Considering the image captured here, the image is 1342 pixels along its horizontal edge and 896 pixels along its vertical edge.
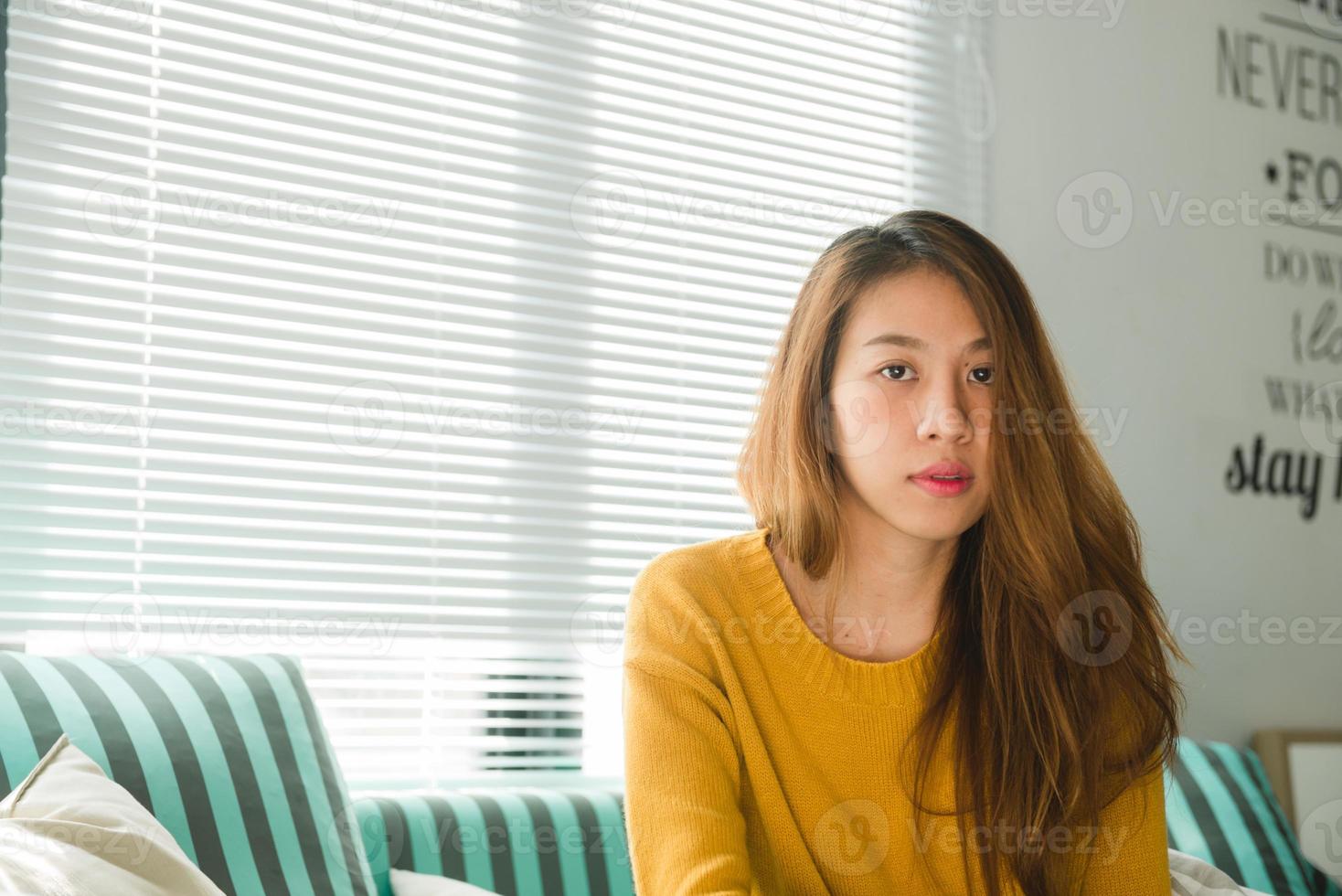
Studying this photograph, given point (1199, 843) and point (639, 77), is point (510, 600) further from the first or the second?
point (1199, 843)

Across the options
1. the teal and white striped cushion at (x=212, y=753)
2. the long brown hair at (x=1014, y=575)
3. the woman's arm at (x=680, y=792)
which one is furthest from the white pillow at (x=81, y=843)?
the long brown hair at (x=1014, y=575)

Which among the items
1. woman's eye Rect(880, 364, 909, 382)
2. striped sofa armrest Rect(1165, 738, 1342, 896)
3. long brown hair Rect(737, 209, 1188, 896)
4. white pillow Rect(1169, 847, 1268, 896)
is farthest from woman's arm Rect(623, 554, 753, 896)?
striped sofa armrest Rect(1165, 738, 1342, 896)

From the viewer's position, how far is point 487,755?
6.44 feet

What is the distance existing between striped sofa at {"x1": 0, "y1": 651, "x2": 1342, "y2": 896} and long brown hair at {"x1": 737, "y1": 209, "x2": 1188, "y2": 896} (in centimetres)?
16

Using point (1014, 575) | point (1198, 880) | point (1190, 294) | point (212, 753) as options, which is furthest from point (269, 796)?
point (1190, 294)

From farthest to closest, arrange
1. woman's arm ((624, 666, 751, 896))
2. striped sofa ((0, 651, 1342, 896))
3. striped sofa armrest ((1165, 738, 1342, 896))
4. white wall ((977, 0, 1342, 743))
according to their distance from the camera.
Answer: white wall ((977, 0, 1342, 743))
striped sofa armrest ((1165, 738, 1342, 896))
striped sofa ((0, 651, 1342, 896))
woman's arm ((624, 666, 751, 896))

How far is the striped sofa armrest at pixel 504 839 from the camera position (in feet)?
5.16

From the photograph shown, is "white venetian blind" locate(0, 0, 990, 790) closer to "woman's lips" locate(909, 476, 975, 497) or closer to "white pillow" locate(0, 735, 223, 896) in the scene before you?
"white pillow" locate(0, 735, 223, 896)

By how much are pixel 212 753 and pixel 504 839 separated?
0.46 m

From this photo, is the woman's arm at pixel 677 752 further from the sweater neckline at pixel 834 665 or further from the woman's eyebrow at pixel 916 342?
the woman's eyebrow at pixel 916 342

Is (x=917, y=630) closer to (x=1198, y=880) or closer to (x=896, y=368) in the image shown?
(x=896, y=368)

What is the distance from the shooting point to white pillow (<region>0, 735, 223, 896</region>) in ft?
2.69

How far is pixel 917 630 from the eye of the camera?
1.43 metres

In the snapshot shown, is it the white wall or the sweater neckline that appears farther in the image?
the white wall
